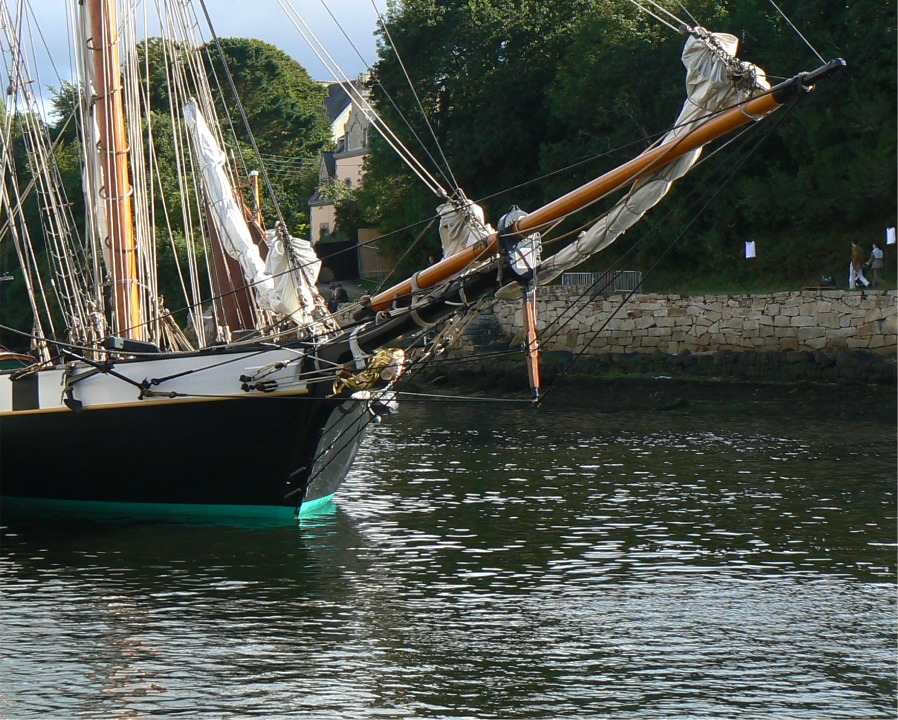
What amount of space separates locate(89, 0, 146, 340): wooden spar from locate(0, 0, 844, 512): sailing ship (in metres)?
0.03

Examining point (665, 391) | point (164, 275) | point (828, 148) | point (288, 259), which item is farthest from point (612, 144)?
point (288, 259)

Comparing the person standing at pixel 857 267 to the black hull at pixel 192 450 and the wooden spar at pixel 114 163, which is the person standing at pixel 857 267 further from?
the wooden spar at pixel 114 163

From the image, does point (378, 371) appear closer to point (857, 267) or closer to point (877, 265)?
point (857, 267)

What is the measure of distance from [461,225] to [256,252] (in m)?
6.69

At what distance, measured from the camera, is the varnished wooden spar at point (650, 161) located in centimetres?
1585

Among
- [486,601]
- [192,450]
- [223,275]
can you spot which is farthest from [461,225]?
[223,275]

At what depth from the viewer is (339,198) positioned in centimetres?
7594

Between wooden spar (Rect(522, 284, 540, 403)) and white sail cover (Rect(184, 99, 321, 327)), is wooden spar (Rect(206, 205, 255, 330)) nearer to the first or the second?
white sail cover (Rect(184, 99, 321, 327))

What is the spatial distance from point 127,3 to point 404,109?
1308 inches

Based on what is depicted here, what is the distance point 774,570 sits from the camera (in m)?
17.6

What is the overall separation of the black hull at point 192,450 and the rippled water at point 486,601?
55cm

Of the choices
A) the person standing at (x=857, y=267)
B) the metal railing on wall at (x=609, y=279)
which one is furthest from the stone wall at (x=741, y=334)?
the person standing at (x=857, y=267)

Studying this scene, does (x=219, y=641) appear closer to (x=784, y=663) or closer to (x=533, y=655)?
(x=533, y=655)

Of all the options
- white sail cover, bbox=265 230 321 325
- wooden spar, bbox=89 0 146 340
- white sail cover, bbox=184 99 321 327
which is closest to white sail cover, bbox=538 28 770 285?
white sail cover, bbox=184 99 321 327
